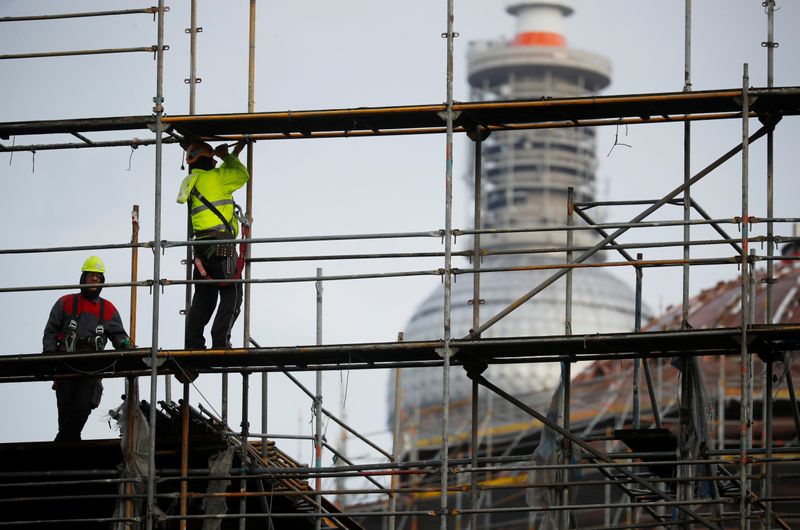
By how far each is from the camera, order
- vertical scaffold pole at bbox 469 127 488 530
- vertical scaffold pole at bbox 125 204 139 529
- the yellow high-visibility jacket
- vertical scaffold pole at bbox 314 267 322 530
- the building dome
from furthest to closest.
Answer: the building dome < vertical scaffold pole at bbox 314 267 322 530 < the yellow high-visibility jacket < vertical scaffold pole at bbox 125 204 139 529 < vertical scaffold pole at bbox 469 127 488 530

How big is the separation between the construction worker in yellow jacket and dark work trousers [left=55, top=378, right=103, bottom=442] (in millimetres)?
1425

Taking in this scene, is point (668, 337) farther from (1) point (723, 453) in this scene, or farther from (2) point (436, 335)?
(2) point (436, 335)

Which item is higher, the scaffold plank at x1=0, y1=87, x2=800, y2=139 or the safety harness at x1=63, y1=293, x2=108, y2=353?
the scaffold plank at x1=0, y1=87, x2=800, y2=139

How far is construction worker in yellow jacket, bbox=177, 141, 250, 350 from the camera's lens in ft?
74.7

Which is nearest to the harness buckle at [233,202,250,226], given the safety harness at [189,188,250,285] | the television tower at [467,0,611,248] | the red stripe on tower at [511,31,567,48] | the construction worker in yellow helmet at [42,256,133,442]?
the safety harness at [189,188,250,285]

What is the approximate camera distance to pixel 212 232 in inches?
904

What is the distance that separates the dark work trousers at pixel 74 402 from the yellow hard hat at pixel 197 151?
274cm

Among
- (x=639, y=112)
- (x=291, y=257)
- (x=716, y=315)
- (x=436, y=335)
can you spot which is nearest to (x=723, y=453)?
(x=639, y=112)

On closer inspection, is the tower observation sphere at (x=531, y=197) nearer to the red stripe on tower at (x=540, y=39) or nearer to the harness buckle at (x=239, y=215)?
the red stripe on tower at (x=540, y=39)

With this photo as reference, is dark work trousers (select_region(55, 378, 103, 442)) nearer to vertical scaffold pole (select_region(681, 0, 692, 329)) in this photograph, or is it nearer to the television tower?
vertical scaffold pole (select_region(681, 0, 692, 329))

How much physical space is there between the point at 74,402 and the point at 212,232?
2521mm

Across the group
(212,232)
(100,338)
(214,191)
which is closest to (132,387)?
(100,338)

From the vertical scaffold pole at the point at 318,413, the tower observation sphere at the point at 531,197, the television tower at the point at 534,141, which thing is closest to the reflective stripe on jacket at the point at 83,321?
the vertical scaffold pole at the point at 318,413

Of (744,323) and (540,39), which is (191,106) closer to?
(744,323)
